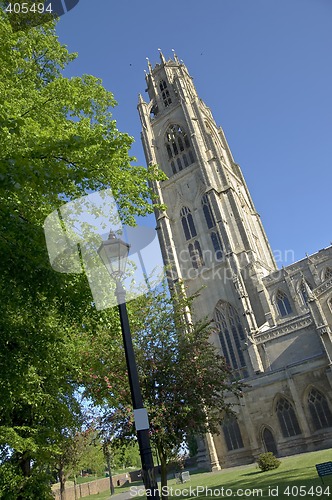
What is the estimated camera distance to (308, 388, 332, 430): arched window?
27484 mm

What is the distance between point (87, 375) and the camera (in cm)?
1205

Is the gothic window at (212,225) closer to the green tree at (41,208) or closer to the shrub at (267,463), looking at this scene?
the shrub at (267,463)

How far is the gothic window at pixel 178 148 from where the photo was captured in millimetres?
51688

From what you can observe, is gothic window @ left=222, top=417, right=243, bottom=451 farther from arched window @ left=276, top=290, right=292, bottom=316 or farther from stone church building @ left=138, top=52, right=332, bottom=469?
arched window @ left=276, top=290, right=292, bottom=316

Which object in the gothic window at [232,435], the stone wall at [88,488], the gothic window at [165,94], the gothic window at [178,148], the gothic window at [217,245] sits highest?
the gothic window at [165,94]

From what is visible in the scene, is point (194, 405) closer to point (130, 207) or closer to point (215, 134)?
point (130, 207)

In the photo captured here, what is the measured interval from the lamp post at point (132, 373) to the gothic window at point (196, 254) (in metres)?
38.4

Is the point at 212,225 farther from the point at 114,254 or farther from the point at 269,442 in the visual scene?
the point at 114,254

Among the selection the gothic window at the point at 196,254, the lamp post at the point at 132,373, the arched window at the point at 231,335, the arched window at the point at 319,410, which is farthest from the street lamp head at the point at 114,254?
the gothic window at the point at 196,254

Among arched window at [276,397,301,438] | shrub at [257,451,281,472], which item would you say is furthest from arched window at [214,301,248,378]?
shrub at [257,451,281,472]

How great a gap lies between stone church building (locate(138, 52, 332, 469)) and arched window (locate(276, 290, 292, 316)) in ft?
0.33

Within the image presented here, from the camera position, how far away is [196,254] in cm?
4494

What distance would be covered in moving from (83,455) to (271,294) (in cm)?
2348

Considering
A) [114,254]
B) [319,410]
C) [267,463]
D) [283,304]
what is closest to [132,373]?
[114,254]
